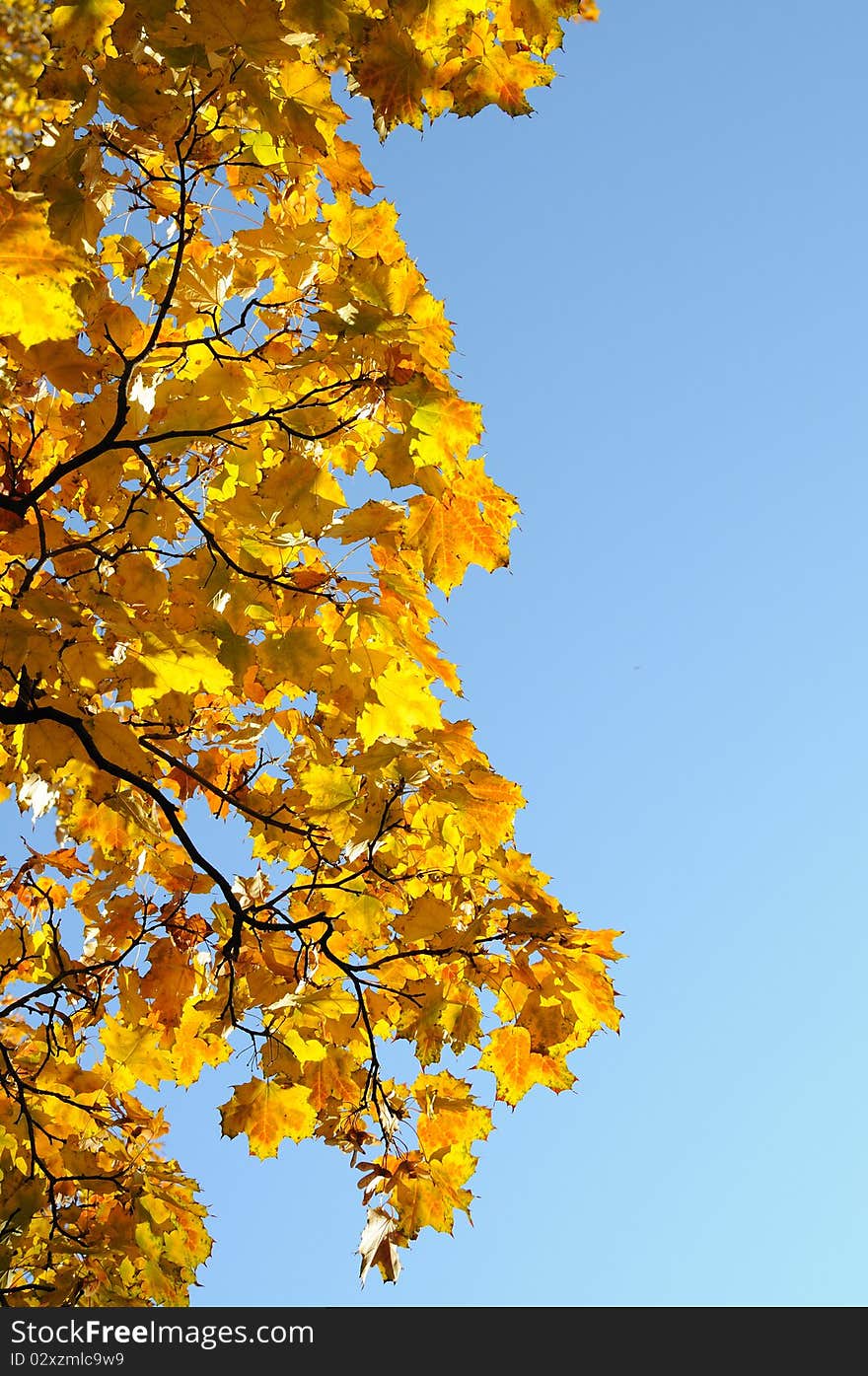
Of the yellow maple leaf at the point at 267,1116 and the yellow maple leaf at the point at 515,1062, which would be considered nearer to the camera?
the yellow maple leaf at the point at 515,1062

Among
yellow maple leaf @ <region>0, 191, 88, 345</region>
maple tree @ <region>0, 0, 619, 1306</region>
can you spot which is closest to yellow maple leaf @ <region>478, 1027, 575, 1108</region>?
maple tree @ <region>0, 0, 619, 1306</region>

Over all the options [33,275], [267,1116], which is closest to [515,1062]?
[267,1116]

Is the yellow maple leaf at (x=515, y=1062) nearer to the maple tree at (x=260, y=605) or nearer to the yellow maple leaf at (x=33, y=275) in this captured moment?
the maple tree at (x=260, y=605)

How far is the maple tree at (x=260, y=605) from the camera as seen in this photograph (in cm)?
262

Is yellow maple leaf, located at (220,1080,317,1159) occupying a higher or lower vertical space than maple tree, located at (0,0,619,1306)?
lower

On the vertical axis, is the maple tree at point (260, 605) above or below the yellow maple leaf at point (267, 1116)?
above

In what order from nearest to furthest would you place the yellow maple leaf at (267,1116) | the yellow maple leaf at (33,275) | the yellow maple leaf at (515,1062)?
the yellow maple leaf at (33,275) < the yellow maple leaf at (515,1062) < the yellow maple leaf at (267,1116)

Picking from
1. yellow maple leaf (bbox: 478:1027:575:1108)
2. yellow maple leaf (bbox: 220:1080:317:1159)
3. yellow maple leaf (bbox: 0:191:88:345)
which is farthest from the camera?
yellow maple leaf (bbox: 220:1080:317:1159)

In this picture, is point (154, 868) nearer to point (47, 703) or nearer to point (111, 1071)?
point (111, 1071)

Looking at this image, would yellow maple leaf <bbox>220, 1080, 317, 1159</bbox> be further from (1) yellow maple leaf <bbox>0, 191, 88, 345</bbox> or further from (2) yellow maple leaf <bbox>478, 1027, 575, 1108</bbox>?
(1) yellow maple leaf <bbox>0, 191, 88, 345</bbox>

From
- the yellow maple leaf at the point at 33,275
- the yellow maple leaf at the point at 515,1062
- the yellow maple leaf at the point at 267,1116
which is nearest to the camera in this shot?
the yellow maple leaf at the point at 33,275

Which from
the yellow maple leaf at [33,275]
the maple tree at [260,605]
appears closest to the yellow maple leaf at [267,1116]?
the maple tree at [260,605]

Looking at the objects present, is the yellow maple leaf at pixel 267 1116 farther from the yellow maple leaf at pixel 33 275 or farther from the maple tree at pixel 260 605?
the yellow maple leaf at pixel 33 275

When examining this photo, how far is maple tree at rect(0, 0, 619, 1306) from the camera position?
2.62 m
